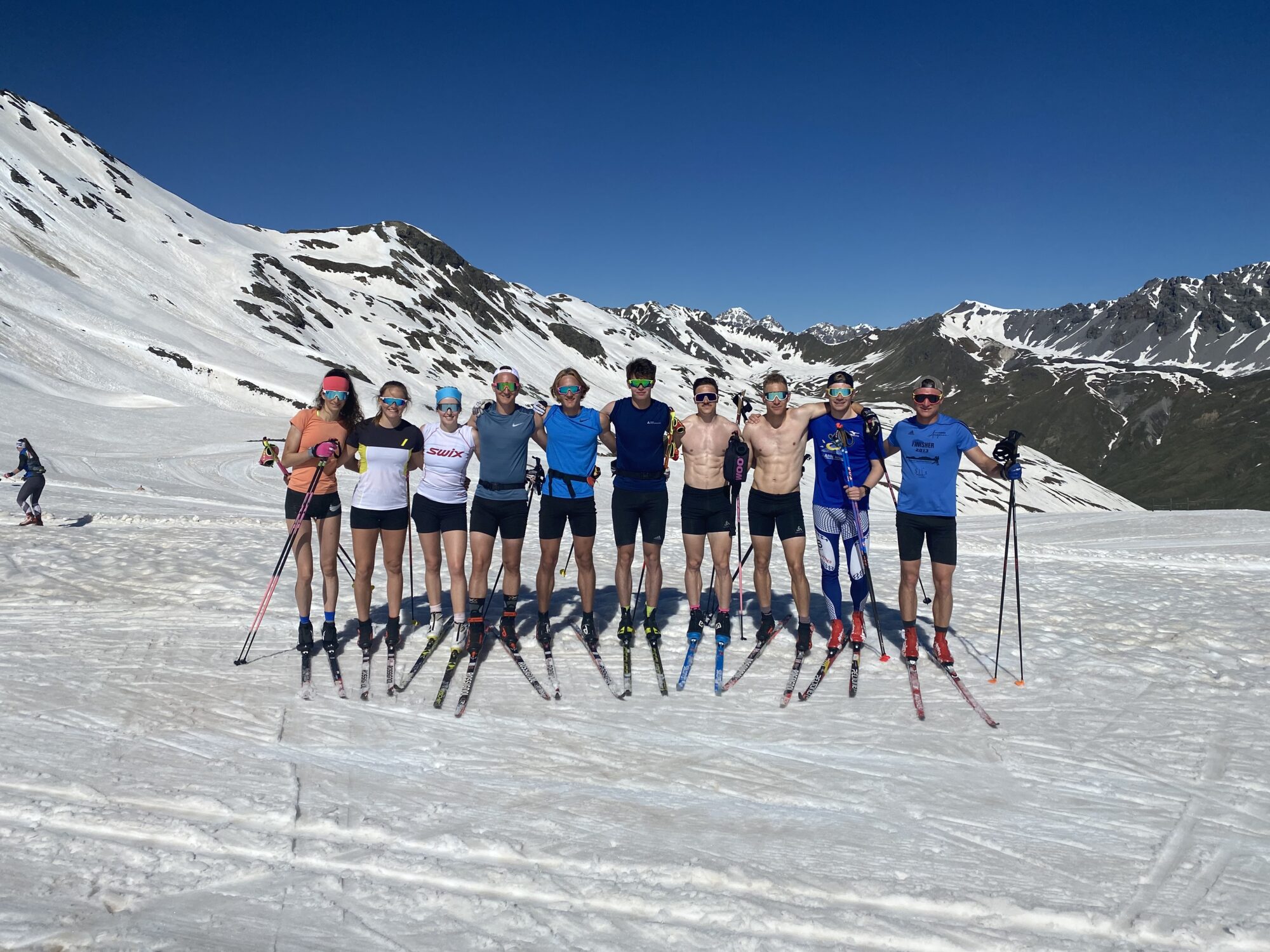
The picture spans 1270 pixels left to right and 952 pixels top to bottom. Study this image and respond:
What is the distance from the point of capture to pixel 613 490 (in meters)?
7.97

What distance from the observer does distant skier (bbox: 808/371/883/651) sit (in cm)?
841

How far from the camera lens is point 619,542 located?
848 centimetres

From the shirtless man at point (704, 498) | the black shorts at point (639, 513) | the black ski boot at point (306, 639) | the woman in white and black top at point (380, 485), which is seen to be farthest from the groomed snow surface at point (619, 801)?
the black shorts at point (639, 513)

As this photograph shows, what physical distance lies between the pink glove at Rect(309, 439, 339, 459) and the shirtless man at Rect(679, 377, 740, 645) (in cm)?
379

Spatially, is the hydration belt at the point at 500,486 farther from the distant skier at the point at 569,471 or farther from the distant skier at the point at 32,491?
the distant skier at the point at 32,491

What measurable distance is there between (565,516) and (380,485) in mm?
2006

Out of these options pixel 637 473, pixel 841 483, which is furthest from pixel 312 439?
pixel 841 483

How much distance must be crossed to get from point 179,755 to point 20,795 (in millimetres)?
946

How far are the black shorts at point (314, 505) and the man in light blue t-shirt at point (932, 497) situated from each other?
6.18 m

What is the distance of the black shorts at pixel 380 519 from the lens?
798 cm

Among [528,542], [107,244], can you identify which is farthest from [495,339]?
[528,542]

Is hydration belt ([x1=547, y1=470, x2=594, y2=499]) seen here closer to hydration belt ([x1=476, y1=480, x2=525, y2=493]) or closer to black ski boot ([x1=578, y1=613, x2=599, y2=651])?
hydration belt ([x1=476, y1=480, x2=525, y2=493])

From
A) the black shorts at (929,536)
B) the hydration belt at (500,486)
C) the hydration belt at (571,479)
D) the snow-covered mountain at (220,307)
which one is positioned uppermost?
the snow-covered mountain at (220,307)

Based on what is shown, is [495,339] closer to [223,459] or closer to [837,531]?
[223,459]
